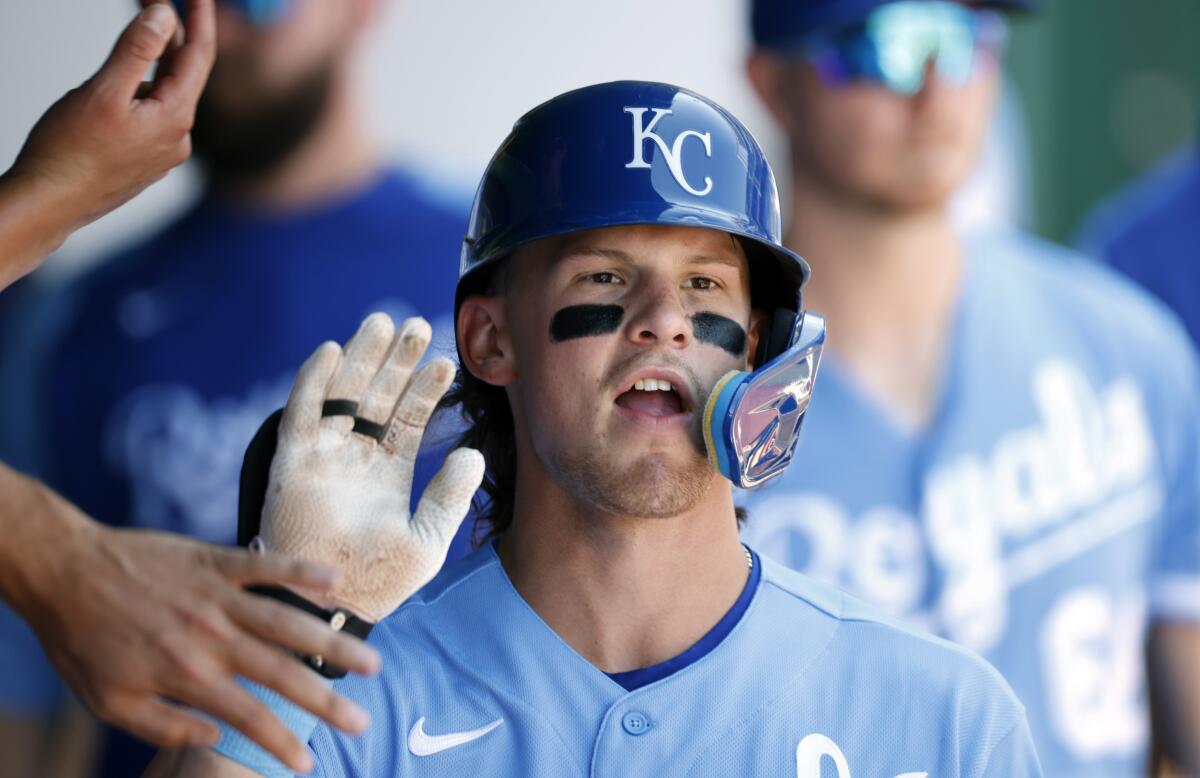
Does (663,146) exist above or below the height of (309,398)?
above

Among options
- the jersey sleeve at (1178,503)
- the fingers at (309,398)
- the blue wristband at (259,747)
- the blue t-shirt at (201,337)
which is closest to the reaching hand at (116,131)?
the fingers at (309,398)

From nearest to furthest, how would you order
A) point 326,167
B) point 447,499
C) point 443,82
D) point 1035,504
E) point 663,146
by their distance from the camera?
1. point 447,499
2. point 663,146
3. point 1035,504
4. point 326,167
5. point 443,82

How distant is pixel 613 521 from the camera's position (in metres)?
2.62

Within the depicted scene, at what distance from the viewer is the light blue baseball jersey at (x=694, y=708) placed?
2471 millimetres

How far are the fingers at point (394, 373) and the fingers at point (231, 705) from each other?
1.75 ft

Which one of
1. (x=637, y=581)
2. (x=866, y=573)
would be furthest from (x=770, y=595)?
(x=866, y=573)

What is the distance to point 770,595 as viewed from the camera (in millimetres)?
2689

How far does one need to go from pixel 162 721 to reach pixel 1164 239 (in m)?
4.45

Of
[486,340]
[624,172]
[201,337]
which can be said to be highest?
[624,172]

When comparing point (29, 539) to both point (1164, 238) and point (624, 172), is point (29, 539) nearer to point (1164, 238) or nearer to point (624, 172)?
point (624, 172)

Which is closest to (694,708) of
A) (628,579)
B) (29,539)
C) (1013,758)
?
(628,579)

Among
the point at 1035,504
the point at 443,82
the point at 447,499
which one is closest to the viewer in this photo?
the point at 447,499

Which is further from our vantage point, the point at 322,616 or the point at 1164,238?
Answer: the point at 1164,238

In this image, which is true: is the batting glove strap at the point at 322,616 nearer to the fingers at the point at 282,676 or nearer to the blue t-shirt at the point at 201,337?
the fingers at the point at 282,676
